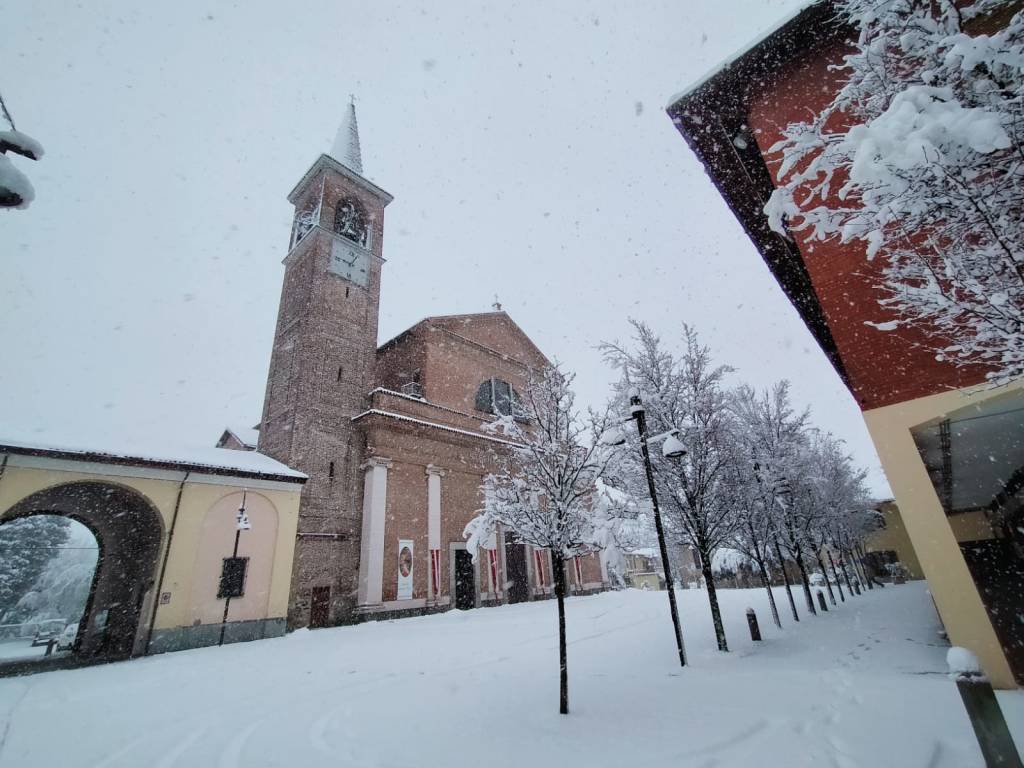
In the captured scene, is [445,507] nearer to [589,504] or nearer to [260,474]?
[260,474]

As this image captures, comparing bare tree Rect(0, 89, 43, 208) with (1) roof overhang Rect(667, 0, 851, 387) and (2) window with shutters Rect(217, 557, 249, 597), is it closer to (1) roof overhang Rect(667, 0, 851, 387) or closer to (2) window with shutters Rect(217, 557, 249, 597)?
(1) roof overhang Rect(667, 0, 851, 387)

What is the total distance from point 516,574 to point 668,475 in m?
15.6

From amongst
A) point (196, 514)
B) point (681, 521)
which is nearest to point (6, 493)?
point (196, 514)

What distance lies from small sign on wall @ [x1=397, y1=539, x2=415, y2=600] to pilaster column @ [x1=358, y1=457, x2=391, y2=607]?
2.90 ft

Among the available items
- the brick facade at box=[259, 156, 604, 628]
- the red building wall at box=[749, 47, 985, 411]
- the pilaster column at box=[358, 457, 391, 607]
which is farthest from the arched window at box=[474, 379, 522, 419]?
the red building wall at box=[749, 47, 985, 411]

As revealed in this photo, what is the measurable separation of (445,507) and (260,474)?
8779mm

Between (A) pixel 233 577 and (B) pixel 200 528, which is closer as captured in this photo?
(B) pixel 200 528

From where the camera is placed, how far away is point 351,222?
24141 millimetres

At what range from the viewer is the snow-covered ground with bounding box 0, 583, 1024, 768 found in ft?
14.1

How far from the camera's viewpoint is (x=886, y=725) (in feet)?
14.7

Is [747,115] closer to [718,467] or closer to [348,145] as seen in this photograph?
[718,467]

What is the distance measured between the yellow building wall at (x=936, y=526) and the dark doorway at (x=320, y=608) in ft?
58.2

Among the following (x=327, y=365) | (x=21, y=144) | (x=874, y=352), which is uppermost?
(x=327, y=365)

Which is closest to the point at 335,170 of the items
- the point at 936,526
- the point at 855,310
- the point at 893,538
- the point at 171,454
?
the point at 171,454
